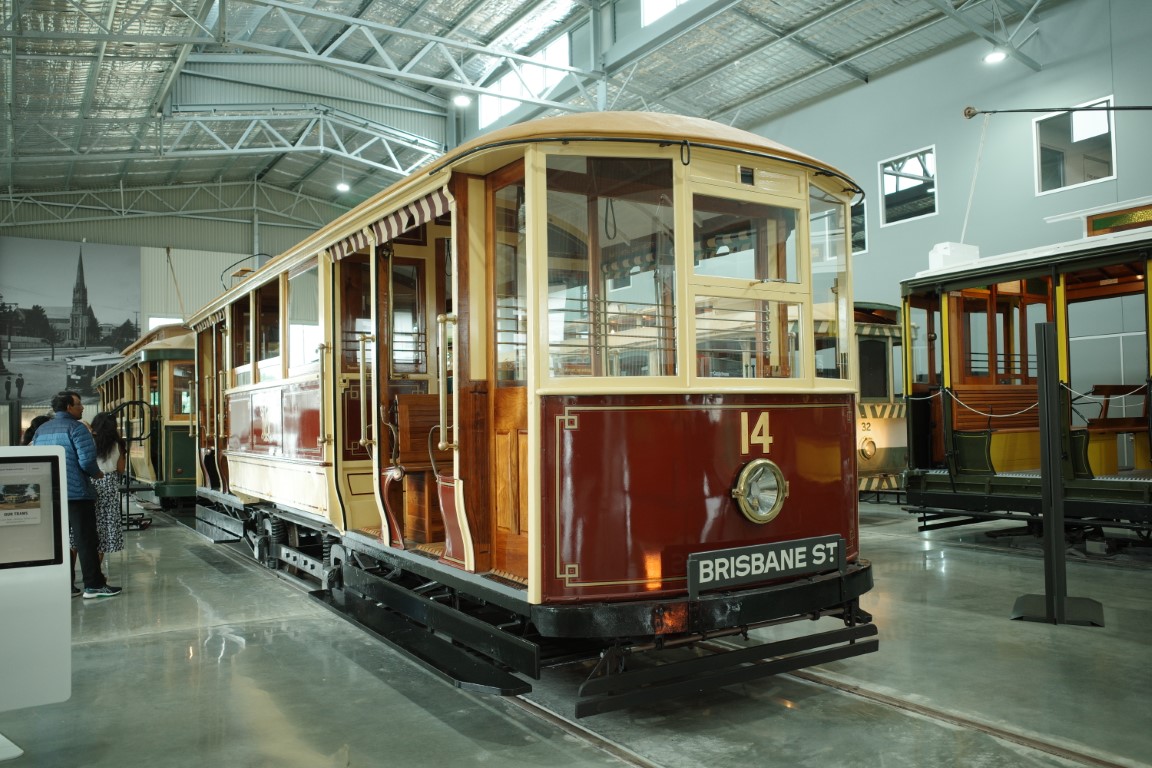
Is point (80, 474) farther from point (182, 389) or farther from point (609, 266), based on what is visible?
point (182, 389)

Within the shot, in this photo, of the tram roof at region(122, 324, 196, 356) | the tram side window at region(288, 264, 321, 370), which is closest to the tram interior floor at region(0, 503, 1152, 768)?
the tram side window at region(288, 264, 321, 370)

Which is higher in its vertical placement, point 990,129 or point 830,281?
point 990,129

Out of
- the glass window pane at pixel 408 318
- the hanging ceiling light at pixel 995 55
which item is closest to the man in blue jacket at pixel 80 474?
the glass window pane at pixel 408 318

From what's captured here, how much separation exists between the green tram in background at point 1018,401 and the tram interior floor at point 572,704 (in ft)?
6.19

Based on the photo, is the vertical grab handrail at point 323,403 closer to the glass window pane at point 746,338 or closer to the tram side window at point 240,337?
the tram side window at point 240,337

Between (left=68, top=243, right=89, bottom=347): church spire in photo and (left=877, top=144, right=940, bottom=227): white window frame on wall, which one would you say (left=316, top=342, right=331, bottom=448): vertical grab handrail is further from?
(left=68, top=243, right=89, bottom=347): church spire in photo

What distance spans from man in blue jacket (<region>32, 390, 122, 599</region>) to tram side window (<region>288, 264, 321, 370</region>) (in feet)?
5.10

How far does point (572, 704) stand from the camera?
411 cm

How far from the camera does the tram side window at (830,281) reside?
4141 millimetres

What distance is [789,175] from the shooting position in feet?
13.5

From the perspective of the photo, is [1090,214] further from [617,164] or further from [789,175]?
[617,164]

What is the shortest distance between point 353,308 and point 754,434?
3.26 m

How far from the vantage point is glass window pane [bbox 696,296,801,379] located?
383cm

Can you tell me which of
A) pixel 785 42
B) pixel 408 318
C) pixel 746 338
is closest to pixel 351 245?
pixel 408 318
